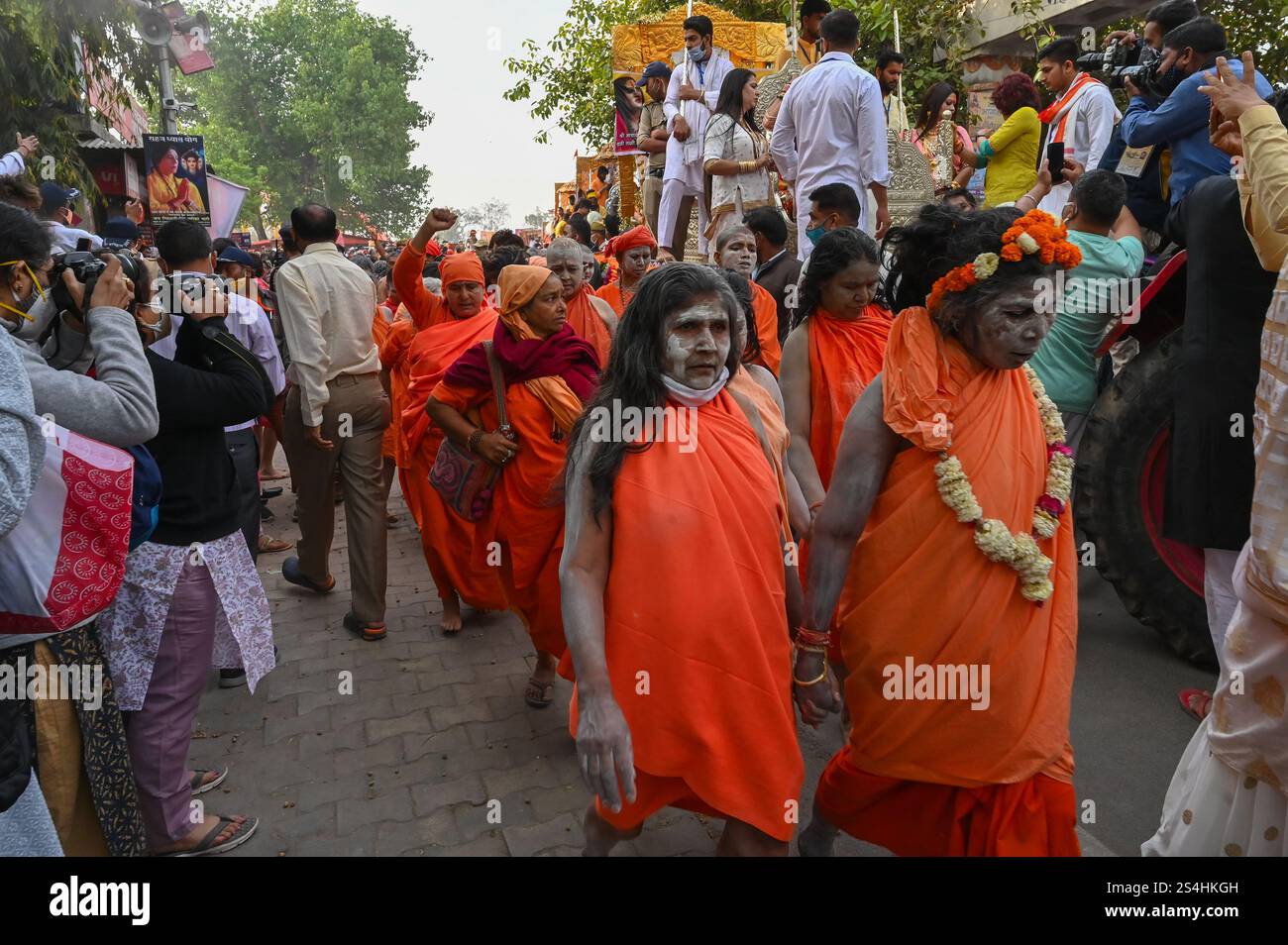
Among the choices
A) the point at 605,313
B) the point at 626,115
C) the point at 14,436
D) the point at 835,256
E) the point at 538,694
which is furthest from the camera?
the point at 626,115

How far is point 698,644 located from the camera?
2.26 metres

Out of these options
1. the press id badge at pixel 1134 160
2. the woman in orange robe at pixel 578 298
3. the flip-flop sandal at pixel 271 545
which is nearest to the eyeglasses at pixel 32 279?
the woman in orange robe at pixel 578 298

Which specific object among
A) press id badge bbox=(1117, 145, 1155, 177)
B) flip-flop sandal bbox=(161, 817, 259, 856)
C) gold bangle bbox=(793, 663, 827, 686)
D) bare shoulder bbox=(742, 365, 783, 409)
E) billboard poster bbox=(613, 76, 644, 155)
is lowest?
flip-flop sandal bbox=(161, 817, 259, 856)

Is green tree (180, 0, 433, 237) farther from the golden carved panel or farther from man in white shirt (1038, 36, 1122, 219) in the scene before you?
man in white shirt (1038, 36, 1122, 219)

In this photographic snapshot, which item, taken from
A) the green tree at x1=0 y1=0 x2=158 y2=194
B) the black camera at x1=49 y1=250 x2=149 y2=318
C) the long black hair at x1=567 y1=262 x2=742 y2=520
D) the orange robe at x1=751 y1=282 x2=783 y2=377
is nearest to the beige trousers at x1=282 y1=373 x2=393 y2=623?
the orange robe at x1=751 y1=282 x2=783 y2=377

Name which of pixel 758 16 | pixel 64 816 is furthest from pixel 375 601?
pixel 758 16

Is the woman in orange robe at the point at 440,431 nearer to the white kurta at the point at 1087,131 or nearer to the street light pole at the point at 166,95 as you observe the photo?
the white kurta at the point at 1087,131

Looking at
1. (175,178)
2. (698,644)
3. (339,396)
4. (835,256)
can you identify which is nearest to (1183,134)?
(835,256)

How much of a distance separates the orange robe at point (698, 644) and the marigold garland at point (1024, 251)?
2.89 ft

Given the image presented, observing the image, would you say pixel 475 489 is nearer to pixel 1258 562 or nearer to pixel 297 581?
pixel 297 581

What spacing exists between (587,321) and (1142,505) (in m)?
3.00

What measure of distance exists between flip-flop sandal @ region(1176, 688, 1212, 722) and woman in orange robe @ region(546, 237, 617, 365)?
3195 millimetres

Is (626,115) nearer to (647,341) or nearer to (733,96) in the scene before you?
(733,96)

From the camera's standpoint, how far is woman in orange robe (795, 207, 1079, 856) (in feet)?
7.74
